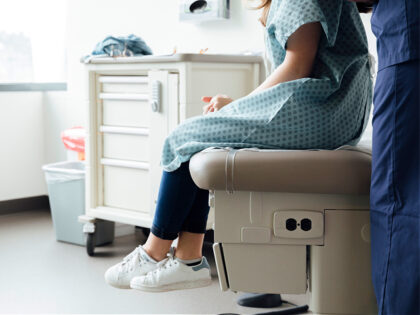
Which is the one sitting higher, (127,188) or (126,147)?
(126,147)

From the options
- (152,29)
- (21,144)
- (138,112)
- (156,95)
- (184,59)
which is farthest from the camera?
(21,144)

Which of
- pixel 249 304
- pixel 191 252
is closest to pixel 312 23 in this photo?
pixel 191 252

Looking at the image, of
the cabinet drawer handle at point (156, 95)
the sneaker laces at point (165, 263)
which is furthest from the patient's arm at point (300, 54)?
the cabinet drawer handle at point (156, 95)

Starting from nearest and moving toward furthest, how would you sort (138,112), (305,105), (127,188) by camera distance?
1. (305,105)
2. (138,112)
3. (127,188)

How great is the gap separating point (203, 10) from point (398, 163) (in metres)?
2.04

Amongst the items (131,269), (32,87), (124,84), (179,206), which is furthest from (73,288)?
(32,87)

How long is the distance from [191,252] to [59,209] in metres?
1.84

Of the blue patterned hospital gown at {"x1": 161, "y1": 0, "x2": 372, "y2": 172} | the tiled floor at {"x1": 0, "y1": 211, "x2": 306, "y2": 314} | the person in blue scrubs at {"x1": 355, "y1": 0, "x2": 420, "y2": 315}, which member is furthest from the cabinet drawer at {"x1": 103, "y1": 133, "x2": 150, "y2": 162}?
the person in blue scrubs at {"x1": 355, "y1": 0, "x2": 420, "y2": 315}

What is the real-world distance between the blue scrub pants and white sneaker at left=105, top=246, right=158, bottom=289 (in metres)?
0.60

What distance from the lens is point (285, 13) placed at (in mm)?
1434

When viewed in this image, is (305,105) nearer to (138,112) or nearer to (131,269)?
(131,269)

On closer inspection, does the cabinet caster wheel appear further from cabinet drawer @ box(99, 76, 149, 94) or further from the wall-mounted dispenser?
the wall-mounted dispenser

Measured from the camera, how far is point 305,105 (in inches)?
57.4

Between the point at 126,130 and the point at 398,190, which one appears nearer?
the point at 398,190
